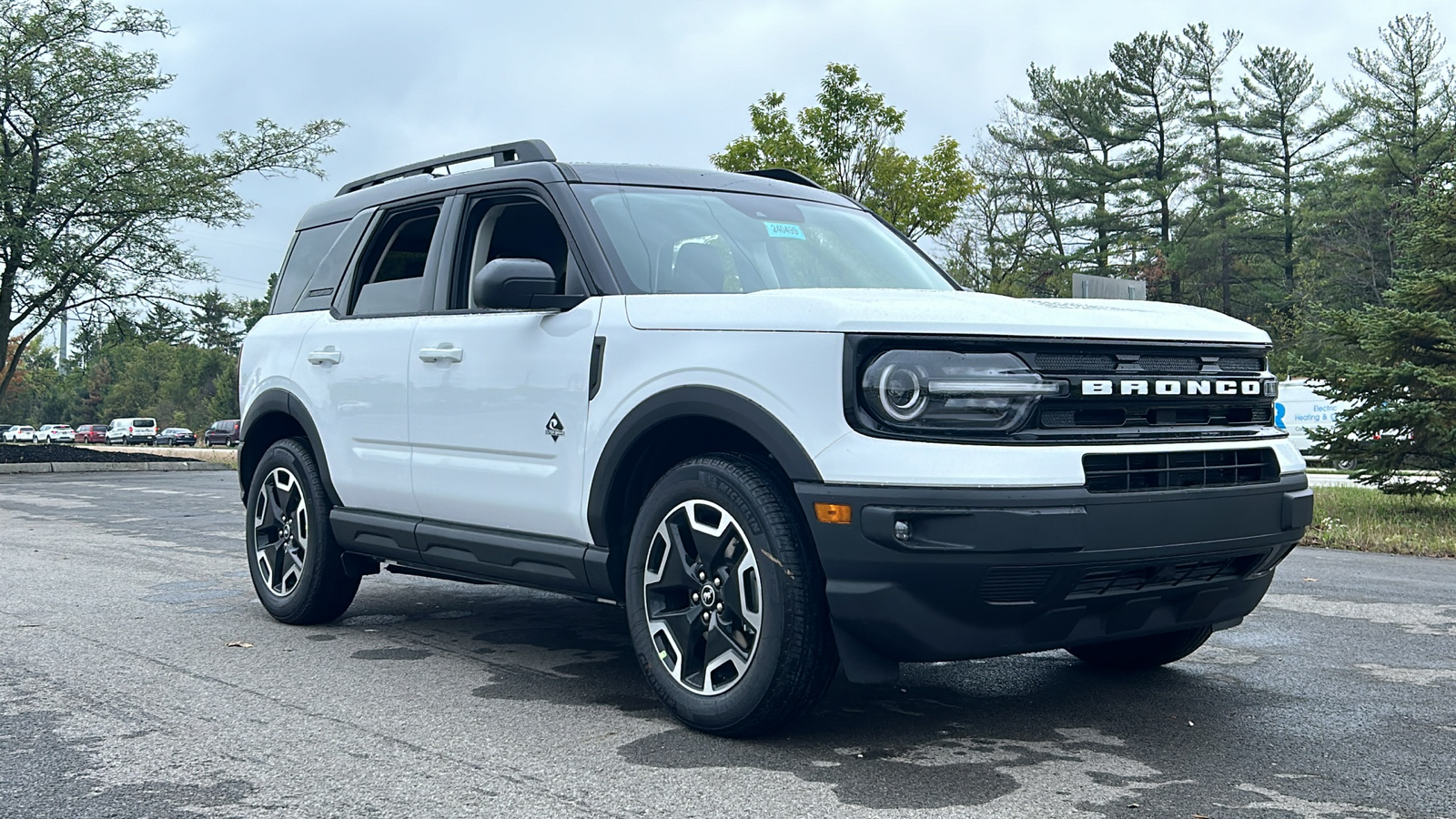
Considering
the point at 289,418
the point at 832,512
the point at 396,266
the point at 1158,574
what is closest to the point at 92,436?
the point at 289,418

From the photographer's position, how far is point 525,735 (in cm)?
428

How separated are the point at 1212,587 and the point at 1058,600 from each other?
2.27 ft

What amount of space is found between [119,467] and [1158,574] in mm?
25128

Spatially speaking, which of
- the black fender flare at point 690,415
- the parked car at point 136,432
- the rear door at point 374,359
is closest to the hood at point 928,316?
the black fender flare at point 690,415

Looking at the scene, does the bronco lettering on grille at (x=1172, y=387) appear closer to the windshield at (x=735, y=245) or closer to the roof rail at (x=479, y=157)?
the windshield at (x=735, y=245)

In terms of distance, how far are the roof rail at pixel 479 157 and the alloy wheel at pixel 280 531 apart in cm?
150

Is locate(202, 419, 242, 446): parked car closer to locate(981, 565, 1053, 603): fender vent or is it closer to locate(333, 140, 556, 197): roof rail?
locate(333, 140, 556, 197): roof rail

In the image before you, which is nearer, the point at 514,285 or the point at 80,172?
Answer: the point at 514,285

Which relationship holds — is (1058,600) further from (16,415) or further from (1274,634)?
(16,415)

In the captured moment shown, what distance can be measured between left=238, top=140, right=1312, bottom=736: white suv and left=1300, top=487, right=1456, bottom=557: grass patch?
687cm

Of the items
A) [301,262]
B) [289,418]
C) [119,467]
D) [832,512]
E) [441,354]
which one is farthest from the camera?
[119,467]

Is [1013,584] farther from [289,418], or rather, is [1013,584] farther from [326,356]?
[289,418]

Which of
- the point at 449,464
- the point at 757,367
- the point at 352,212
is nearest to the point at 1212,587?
the point at 757,367

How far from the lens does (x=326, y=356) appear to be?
618 centimetres
